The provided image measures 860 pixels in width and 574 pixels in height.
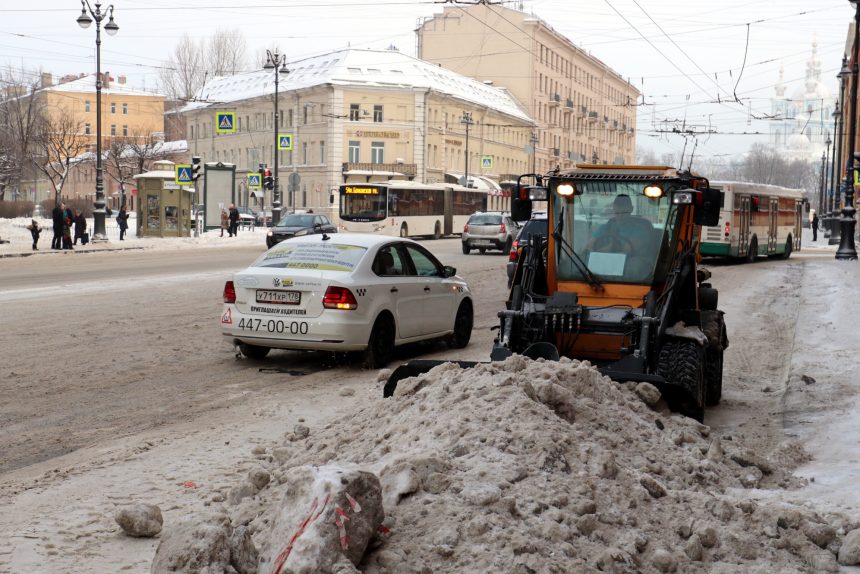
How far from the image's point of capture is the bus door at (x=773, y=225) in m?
38.4

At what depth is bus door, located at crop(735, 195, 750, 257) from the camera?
35.0 m

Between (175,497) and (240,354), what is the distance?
593 cm

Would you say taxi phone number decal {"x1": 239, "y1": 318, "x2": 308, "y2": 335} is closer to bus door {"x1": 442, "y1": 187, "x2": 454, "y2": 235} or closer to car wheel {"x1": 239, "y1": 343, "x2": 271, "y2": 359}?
car wheel {"x1": 239, "y1": 343, "x2": 271, "y2": 359}

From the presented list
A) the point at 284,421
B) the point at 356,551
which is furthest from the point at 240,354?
the point at 356,551

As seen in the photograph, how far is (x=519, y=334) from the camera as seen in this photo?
364 inches

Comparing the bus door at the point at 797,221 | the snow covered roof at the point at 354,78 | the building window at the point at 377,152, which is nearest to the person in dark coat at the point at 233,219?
the bus door at the point at 797,221

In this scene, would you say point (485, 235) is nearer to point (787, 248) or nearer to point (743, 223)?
point (743, 223)

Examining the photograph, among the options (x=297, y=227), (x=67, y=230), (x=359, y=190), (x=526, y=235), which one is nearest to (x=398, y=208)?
(x=359, y=190)

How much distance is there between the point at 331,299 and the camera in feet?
36.9

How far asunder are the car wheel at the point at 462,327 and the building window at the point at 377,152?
6603 cm

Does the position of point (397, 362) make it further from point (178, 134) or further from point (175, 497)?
point (178, 134)

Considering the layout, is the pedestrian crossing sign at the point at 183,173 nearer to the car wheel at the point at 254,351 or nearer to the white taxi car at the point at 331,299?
the white taxi car at the point at 331,299

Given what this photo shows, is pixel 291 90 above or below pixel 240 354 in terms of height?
above

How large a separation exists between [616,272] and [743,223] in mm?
27223
